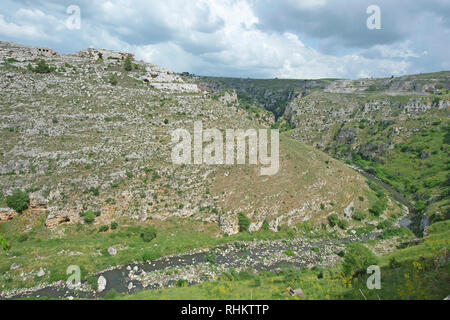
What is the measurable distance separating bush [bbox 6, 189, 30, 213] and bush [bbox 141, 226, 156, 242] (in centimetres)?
1942

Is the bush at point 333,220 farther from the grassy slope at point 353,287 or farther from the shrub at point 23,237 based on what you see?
the shrub at point 23,237

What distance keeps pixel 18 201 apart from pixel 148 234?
21.2 meters

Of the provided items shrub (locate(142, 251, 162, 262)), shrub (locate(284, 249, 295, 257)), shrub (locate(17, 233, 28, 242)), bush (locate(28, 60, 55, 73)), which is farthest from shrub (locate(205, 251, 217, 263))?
bush (locate(28, 60, 55, 73))

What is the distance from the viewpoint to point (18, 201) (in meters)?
37.4

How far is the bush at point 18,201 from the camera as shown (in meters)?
37.3

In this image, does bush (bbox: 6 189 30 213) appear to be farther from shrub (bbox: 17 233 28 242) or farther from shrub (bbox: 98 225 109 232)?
shrub (bbox: 98 225 109 232)

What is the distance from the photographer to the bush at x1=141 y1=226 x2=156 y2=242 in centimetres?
3769

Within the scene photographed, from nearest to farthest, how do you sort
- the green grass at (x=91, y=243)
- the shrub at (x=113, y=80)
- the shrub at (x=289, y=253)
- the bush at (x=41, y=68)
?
the green grass at (x=91, y=243) < the shrub at (x=289, y=253) < the bush at (x=41, y=68) < the shrub at (x=113, y=80)

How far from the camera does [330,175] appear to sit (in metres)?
56.1

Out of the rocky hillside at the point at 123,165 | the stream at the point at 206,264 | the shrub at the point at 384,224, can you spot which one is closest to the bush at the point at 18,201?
the rocky hillside at the point at 123,165

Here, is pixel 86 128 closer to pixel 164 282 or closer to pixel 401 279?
pixel 164 282

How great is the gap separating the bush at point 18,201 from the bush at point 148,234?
19.4 m

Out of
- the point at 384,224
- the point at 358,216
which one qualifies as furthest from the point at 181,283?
the point at 384,224
